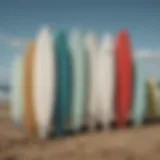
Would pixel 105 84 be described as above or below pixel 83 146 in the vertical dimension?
above

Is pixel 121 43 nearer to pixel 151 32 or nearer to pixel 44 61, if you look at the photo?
pixel 151 32

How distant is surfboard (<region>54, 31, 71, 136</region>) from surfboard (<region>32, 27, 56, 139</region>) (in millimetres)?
16

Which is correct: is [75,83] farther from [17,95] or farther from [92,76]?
[17,95]

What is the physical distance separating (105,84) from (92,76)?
0.04 m

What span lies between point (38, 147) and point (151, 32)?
41 cm

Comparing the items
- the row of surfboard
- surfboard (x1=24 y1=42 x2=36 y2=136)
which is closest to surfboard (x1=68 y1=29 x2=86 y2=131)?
the row of surfboard

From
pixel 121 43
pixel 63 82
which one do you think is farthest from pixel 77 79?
pixel 121 43

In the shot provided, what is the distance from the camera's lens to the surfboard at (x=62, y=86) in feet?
3.56

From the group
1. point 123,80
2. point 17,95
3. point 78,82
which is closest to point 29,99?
point 17,95

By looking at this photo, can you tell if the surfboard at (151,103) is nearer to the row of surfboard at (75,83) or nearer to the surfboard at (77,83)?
the row of surfboard at (75,83)

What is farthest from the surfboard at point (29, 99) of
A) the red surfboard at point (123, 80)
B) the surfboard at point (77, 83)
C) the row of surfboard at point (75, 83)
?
the red surfboard at point (123, 80)

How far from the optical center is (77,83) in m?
1.10

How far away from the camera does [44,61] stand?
1077 millimetres

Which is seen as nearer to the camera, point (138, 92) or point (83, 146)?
point (83, 146)
